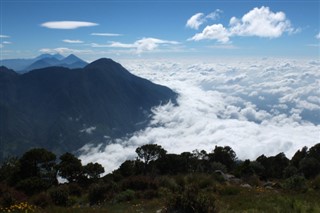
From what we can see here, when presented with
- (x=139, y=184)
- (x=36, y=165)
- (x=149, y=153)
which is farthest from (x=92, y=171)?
(x=149, y=153)

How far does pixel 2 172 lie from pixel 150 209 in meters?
39.2

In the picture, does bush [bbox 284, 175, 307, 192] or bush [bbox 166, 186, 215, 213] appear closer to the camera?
bush [bbox 166, 186, 215, 213]

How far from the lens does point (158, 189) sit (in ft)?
72.2

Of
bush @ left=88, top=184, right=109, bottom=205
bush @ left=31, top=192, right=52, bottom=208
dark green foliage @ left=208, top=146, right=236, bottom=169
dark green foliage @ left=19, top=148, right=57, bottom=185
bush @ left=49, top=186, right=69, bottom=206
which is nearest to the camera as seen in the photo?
bush @ left=31, top=192, right=52, bottom=208

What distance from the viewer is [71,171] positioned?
43.1 meters

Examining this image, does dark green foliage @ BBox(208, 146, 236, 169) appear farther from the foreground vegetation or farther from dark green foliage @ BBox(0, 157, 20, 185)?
dark green foliage @ BBox(0, 157, 20, 185)

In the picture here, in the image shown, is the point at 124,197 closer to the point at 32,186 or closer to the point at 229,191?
the point at 229,191

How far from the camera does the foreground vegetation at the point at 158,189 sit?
1287 cm

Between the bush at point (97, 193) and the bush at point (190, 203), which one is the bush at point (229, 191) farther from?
the bush at point (97, 193)

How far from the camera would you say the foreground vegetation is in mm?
12867

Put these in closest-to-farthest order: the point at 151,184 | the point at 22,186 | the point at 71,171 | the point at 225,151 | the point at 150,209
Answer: the point at 150,209, the point at 151,184, the point at 22,186, the point at 71,171, the point at 225,151

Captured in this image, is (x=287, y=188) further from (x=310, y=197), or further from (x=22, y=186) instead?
(x=22, y=186)

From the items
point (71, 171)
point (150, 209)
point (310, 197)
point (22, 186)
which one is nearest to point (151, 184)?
point (150, 209)

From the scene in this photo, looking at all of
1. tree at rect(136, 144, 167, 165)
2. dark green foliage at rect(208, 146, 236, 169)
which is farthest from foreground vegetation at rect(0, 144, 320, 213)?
dark green foliage at rect(208, 146, 236, 169)
